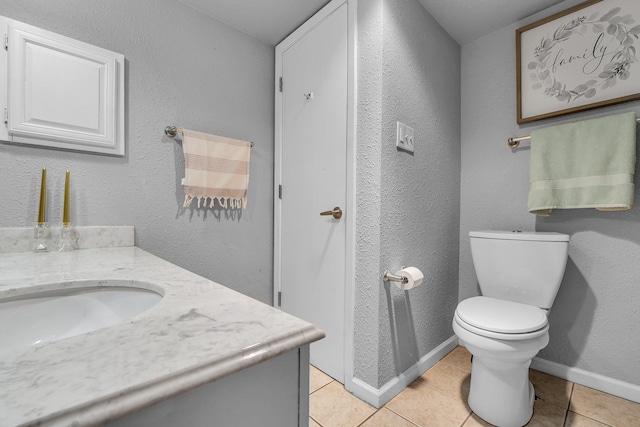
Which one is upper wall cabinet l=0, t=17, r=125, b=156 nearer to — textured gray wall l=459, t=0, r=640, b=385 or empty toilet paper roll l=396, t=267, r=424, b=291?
empty toilet paper roll l=396, t=267, r=424, b=291

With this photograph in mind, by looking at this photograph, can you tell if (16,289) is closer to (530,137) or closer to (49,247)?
(49,247)

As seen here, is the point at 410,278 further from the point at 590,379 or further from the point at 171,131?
the point at 171,131

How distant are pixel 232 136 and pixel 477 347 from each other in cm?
167

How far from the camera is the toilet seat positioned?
1.07 metres

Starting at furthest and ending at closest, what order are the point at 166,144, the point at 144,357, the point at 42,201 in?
1. the point at 166,144
2. the point at 42,201
3. the point at 144,357

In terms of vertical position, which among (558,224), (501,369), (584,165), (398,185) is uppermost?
(584,165)

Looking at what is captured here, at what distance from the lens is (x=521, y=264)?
1403mm

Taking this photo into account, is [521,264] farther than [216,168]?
No

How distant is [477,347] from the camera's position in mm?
1116

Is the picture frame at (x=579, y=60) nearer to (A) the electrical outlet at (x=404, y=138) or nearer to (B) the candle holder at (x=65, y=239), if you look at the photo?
(A) the electrical outlet at (x=404, y=138)

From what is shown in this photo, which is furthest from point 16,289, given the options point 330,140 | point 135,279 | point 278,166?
point 278,166

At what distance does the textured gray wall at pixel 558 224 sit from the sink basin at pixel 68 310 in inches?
73.1

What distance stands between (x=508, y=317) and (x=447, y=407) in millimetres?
497

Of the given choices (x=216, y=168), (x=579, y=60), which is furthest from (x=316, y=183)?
(x=579, y=60)
